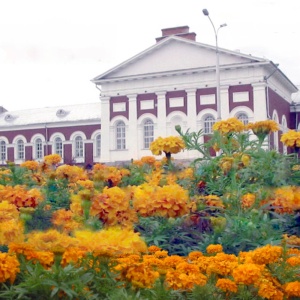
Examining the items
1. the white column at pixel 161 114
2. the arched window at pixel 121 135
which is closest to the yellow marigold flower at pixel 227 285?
the white column at pixel 161 114

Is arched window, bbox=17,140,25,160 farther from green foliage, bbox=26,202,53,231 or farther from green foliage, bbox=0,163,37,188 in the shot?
green foliage, bbox=26,202,53,231

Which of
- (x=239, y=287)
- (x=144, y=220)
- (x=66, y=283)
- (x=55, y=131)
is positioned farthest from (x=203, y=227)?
(x=55, y=131)

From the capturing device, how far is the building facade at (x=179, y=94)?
28.4m

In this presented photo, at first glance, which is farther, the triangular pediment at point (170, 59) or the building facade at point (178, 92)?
the triangular pediment at point (170, 59)

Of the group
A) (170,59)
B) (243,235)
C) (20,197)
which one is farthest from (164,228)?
(170,59)

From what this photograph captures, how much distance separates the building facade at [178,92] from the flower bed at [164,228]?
22917mm

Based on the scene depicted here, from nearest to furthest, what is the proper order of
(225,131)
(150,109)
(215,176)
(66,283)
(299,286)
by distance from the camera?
(66,283), (299,286), (215,176), (225,131), (150,109)

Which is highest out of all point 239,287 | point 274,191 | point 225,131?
point 225,131

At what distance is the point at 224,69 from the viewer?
28688 millimetres

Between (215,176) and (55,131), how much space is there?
109 feet

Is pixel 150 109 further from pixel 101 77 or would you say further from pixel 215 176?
pixel 215 176

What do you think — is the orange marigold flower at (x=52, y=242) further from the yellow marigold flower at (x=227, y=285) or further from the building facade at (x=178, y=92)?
the building facade at (x=178, y=92)

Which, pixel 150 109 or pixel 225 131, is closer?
pixel 225 131

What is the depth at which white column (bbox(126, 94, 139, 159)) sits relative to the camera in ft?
101
